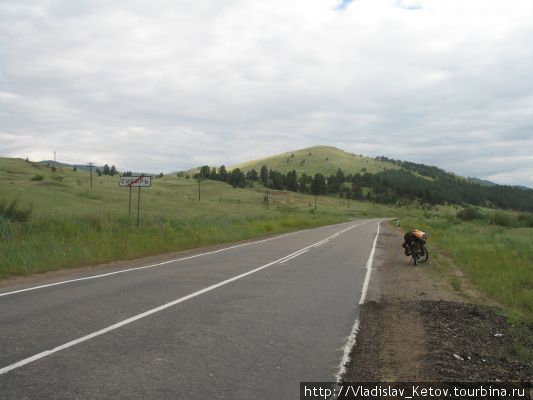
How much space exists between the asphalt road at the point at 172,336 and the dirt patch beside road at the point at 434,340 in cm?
46

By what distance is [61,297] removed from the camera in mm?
9492

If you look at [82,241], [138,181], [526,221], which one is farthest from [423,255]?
[526,221]

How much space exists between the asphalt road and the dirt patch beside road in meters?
0.46

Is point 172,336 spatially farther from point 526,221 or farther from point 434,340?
point 526,221

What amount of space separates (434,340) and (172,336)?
12.8 feet

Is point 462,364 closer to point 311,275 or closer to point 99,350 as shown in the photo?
point 99,350

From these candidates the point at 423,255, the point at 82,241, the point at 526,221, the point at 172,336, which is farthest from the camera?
the point at 526,221

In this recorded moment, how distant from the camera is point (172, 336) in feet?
22.4

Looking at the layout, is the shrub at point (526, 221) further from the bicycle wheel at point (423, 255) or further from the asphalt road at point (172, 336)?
the asphalt road at point (172, 336)

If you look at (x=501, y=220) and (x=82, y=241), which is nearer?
(x=82, y=241)

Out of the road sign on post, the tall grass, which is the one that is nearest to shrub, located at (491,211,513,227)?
the tall grass

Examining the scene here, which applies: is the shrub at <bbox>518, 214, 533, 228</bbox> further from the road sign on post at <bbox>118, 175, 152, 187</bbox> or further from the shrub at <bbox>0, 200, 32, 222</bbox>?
the shrub at <bbox>0, 200, 32, 222</bbox>

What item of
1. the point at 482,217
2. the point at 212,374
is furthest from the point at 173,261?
the point at 482,217

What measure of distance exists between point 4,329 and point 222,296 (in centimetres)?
412
